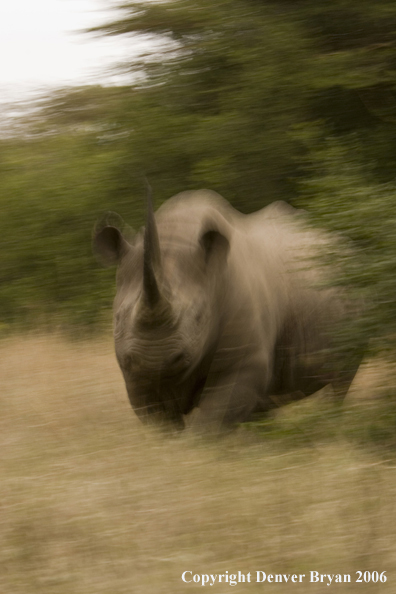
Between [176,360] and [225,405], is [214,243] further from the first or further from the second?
[225,405]

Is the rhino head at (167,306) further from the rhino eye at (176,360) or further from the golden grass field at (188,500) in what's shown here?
the golden grass field at (188,500)

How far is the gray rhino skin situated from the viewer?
4180mm

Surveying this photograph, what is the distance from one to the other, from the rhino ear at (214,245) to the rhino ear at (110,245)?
0.40 meters

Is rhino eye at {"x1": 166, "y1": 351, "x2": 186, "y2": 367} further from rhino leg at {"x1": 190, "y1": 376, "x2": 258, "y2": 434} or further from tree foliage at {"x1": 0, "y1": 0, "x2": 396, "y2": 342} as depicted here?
tree foliage at {"x1": 0, "y1": 0, "x2": 396, "y2": 342}

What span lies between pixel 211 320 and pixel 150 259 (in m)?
0.67

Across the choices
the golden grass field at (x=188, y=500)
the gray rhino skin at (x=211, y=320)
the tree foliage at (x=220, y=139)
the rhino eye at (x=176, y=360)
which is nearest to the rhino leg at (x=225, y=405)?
the gray rhino skin at (x=211, y=320)

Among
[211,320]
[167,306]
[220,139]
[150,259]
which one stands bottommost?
[220,139]

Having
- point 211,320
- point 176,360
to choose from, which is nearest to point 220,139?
point 211,320

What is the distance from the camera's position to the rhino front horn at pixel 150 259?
3.94 m

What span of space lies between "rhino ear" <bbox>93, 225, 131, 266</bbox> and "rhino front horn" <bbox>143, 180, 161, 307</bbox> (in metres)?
0.50

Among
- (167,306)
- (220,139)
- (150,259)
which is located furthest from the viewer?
(220,139)

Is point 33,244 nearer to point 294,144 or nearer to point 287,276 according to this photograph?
point 294,144

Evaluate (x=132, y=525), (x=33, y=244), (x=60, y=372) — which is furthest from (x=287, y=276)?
(x=33, y=244)

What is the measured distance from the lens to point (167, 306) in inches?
164
